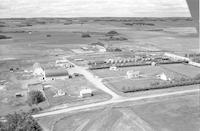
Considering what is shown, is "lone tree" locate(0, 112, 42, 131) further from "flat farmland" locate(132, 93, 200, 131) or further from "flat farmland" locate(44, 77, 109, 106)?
"flat farmland" locate(132, 93, 200, 131)

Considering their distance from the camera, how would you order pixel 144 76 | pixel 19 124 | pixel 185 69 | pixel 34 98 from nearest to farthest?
pixel 19 124, pixel 34 98, pixel 144 76, pixel 185 69

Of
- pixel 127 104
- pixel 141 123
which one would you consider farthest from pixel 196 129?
pixel 127 104

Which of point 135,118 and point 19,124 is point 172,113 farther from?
point 19,124

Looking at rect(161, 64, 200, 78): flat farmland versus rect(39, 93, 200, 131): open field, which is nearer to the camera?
rect(39, 93, 200, 131): open field

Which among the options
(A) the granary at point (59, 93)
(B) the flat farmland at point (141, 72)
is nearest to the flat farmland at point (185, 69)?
(B) the flat farmland at point (141, 72)

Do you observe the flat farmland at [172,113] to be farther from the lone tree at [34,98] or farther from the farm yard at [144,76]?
the lone tree at [34,98]

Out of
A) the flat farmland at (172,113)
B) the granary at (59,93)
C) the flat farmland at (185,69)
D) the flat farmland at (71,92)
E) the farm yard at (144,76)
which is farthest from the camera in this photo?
the flat farmland at (185,69)

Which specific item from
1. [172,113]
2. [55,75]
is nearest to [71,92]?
[55,75]

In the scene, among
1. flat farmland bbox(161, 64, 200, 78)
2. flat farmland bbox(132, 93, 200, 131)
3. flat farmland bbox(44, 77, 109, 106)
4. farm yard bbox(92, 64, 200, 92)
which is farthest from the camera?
flat farmland bbox(161, 64, 200, 78)

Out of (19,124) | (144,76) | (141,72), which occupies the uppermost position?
(141,72)

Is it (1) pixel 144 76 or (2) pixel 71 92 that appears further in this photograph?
(1) pixel 144 76

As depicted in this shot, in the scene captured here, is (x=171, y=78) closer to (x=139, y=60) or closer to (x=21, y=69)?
(x=139, y=60)

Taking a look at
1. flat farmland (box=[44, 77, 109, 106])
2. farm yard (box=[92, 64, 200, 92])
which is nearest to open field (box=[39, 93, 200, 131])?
flat farmland (box=[44, 77, 109, 106])
